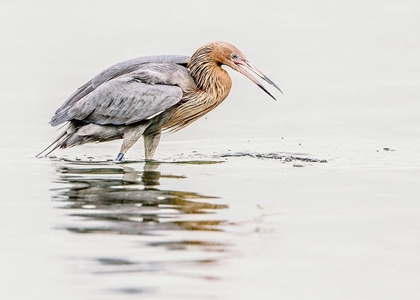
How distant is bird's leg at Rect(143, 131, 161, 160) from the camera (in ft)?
43.7

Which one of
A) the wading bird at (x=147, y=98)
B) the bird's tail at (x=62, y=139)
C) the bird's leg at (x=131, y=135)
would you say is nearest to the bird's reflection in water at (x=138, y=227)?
the bird's leg at (x=131, y=135)

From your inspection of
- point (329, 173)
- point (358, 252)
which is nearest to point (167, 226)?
point (358, 252)

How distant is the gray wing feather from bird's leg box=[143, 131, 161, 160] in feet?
1.52

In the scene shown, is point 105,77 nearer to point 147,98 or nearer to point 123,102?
point 123,102

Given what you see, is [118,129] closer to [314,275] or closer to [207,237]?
[207,237]

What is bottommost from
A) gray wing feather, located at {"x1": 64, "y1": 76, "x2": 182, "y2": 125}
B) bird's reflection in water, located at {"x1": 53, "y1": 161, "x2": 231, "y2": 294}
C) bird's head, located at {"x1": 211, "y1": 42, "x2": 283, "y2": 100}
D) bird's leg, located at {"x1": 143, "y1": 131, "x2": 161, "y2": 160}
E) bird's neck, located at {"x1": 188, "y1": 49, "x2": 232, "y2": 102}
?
bird's reflection in water, located at {"x1": 53, "y1": 161, "x2": 231, "y2": 294}

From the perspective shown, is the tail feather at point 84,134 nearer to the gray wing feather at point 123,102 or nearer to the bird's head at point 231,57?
the gray wing feather at point 123,102

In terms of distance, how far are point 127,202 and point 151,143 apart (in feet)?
11.0

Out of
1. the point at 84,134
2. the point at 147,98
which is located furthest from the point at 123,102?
the point at 84,134

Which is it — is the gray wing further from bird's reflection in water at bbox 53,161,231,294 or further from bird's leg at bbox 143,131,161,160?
bird's reflection in water at bbox 53,161,231,294

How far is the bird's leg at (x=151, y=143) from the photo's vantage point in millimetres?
13320

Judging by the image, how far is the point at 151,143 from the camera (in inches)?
525

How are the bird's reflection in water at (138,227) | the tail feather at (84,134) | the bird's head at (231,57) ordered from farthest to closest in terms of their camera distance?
the bird's head at (231,57) < the tail feather at (84,134) < the bird's reflection in water at (138,227)

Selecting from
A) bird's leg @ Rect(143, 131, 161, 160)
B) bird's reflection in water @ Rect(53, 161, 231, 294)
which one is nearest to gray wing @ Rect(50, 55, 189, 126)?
bird's leg @ Rect(143, 131, 161, 160)
